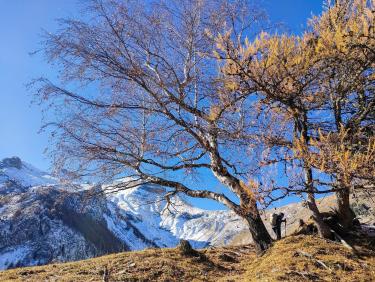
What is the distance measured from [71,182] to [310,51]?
834 cm

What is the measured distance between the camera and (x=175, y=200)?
51.6ft

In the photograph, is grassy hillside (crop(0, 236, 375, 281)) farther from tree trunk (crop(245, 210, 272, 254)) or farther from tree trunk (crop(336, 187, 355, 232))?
tree trunk (crop(336, 187, 355, 232))

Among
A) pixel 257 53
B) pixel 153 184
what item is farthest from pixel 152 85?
pixel 257 53

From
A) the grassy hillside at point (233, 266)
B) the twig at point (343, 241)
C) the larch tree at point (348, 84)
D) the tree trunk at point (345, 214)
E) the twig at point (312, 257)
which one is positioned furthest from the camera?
the tree trunk at point (345, 214)

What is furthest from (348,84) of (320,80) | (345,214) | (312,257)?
(345,214)

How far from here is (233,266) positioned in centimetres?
1219

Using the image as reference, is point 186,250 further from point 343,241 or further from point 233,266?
point 343,241

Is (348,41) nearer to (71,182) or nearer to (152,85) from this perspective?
(152,85)

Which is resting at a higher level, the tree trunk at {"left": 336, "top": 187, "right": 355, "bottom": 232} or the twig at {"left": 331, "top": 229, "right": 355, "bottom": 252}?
the tree trunk at {"left": 336, "top": 187, "right": 355, "bottom": 232}

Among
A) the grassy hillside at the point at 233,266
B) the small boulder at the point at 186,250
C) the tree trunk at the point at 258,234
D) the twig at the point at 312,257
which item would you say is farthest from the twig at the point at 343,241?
the small boulder at the point at 186,250

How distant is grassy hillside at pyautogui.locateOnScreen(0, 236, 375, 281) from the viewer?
9727 mm

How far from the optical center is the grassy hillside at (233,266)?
9.73 m

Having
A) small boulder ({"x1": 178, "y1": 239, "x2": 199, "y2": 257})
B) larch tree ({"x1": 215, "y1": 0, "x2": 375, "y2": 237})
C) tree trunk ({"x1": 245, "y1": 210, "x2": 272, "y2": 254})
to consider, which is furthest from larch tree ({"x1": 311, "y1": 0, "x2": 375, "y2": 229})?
small boulder ({"x1": 178, "y1": 239, "x2": 199, "y2": 257})

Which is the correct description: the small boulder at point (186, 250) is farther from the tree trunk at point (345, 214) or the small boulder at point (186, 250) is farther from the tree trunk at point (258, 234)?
the tree trunk at point (345, 214)
